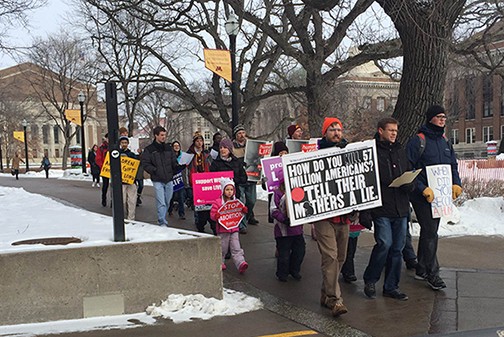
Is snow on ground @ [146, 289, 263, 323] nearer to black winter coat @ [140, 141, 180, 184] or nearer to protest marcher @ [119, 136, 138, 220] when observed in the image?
black winter coat @ [140, 141, 180, 184]

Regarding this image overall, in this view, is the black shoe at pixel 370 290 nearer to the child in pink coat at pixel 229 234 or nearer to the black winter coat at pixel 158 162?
the child in pink coat at pixel 229 234

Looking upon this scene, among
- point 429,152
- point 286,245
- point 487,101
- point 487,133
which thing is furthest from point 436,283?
point 487,133

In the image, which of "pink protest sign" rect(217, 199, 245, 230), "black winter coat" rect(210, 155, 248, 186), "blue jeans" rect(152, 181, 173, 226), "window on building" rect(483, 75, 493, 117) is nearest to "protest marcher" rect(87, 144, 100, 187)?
"blue jeans" rect(152, 181, 173, 226)

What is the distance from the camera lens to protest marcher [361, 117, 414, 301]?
570 centimetres

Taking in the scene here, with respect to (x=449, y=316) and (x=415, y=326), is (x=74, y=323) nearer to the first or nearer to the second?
(x=415, y=326)

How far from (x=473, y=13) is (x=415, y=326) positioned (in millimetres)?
11439

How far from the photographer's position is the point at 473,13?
13648mm

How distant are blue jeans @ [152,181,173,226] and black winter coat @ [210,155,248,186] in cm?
119

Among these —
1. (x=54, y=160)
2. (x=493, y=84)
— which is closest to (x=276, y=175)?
(x=493, y=84)

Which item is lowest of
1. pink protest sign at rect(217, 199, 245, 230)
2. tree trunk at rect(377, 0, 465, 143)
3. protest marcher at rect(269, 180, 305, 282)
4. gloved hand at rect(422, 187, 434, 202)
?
protest marcher at rect(269, 180, 305, 282)

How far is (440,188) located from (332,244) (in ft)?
5.59

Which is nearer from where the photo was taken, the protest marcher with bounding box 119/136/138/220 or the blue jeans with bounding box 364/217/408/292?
the blue jeans with bounding box 364/217/408/292

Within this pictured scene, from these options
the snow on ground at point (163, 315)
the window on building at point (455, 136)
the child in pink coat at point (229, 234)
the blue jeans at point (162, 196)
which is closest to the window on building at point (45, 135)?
the window on building at point (455, 136)

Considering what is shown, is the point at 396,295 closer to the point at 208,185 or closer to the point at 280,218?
the point at 280,218
